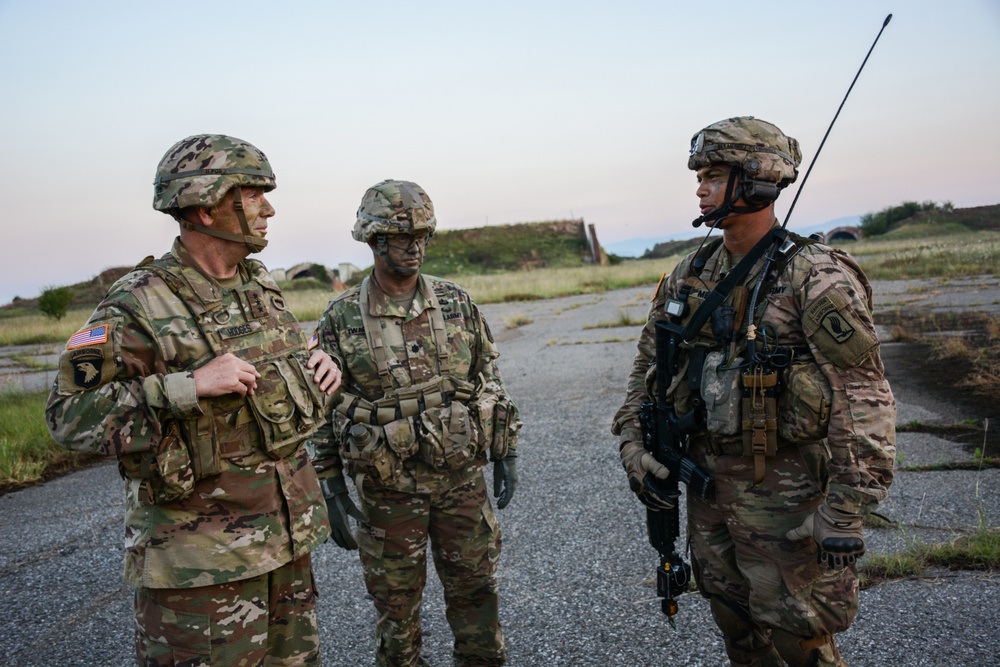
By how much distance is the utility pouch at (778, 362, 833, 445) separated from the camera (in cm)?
252

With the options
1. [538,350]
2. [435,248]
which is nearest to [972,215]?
[435,248]

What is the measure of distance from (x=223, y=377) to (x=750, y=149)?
214 cm

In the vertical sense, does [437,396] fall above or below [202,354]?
below

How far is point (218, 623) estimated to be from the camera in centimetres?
245

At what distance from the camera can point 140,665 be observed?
2.43 meters

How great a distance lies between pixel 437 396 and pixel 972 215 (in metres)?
41.4

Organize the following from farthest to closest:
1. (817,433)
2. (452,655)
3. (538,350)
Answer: (538,350), (452,655), (817,433)

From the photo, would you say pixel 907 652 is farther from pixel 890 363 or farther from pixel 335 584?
pixel 890 363

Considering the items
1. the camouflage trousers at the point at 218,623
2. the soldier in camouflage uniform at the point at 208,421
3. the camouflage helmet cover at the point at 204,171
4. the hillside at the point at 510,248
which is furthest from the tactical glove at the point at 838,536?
the hillside at the point at 510,248

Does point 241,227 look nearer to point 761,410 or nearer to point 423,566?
point 423,566

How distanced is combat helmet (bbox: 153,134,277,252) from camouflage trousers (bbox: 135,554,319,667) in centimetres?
128

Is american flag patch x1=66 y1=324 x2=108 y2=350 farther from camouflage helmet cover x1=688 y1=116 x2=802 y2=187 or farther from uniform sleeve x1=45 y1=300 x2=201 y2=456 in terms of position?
camouflage helmet cover x1=688 y1=116 x2=802 y2=187

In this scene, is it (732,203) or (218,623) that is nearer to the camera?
(218,623)

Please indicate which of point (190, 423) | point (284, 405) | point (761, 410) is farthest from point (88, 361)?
point (761, 410)
